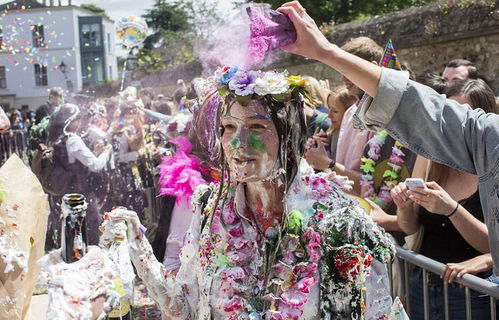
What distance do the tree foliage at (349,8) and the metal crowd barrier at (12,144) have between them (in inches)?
493

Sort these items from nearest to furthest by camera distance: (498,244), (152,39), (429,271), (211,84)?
(498,244)
(211,84)
(429,271)
(152,39)

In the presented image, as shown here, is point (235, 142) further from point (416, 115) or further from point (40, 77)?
point (40, 77)

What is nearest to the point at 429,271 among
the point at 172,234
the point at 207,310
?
the point at 207,310

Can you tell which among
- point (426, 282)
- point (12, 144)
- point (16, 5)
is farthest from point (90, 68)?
point (426, 282)

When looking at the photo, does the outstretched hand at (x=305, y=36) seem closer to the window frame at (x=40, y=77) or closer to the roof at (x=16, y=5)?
the roof at (x=16, y=5)

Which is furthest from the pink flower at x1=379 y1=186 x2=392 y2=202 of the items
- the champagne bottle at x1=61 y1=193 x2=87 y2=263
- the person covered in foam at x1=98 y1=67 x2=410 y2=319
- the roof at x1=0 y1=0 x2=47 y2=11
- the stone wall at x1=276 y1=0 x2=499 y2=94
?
the stone wall at x1=276 y1=0 x2=499 y2=94

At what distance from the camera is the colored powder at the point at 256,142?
1.86 metres

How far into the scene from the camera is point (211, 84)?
80.7 inches

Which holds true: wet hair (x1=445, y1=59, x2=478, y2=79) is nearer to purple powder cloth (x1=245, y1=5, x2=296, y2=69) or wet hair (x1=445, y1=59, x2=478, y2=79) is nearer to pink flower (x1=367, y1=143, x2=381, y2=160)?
pink flower (x1=367, y1=143, x2=381, y2=160)

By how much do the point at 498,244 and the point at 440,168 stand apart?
50.7 inches

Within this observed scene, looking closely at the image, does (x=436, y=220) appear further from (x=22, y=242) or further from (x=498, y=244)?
(x=22, y=242)

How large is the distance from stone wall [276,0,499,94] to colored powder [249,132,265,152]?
6.52 metres

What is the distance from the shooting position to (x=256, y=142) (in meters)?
1.87

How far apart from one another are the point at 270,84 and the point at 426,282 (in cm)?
141
